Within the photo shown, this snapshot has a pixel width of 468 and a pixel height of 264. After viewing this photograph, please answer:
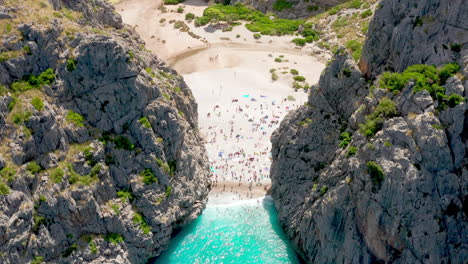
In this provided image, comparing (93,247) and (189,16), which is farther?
(189,16)

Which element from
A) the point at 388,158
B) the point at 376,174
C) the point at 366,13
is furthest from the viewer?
the point at 366,13

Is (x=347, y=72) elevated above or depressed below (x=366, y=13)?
below

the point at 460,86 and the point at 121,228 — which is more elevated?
the point at 460,86

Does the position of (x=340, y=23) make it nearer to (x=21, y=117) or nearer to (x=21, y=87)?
(x=21, y=87)

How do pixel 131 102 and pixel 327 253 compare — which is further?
pixel 131 102

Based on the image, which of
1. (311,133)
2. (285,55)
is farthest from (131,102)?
(285,55)

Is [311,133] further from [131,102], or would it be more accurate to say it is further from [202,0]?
[202,0]

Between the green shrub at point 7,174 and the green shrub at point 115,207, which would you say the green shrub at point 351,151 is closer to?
the green shrub at point 115,207

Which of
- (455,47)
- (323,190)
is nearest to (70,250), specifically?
(323,190)
